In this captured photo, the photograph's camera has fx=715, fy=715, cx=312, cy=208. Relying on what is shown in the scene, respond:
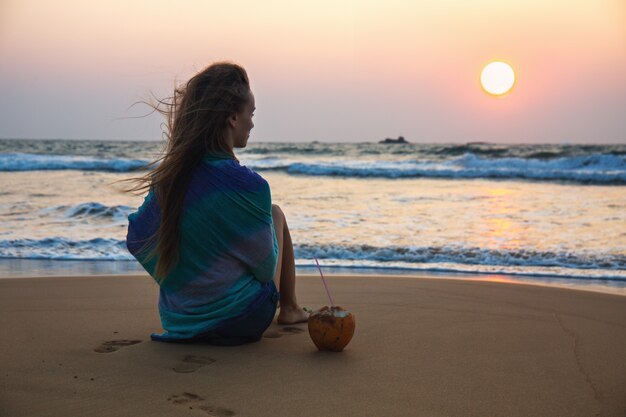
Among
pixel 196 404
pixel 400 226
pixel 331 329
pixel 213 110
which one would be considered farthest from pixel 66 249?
pixel 196 404

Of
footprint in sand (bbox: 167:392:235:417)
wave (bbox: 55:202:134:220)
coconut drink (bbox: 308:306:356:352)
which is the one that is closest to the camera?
footprint in sand (bbox: 167:392:235:417)

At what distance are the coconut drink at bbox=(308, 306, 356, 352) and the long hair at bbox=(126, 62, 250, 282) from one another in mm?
754

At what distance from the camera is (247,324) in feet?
11.6

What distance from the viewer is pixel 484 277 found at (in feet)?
20.4

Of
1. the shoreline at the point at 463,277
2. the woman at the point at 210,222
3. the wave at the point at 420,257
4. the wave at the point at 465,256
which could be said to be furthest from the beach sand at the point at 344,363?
the wave at the point at 465,256

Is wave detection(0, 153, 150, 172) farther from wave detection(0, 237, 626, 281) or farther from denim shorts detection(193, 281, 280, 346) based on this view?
denim shorts detection(193, 281, 280, 346)

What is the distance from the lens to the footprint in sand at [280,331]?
3.81 m

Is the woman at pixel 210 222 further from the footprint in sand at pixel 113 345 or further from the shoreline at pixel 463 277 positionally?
the shoreline at pixel 463 277

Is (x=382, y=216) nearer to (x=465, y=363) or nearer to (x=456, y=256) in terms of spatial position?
(x=456, y=256)

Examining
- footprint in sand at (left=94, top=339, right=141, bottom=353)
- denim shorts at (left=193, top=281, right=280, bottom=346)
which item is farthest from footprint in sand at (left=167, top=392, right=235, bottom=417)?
footprint in sand at (left=94, top=339, right=141, bottom=353)

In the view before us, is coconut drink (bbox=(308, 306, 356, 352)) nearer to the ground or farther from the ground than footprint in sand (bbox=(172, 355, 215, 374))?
farther from the ground

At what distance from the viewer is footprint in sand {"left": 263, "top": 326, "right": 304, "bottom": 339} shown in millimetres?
3815

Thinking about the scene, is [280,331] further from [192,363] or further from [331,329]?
[192,363]

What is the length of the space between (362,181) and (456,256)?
12.6 meters
